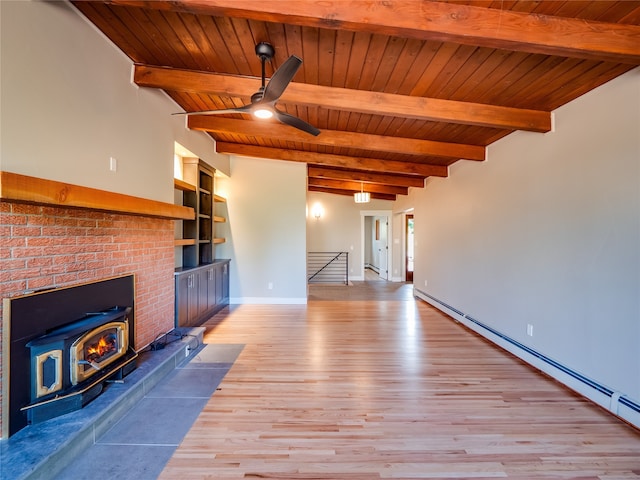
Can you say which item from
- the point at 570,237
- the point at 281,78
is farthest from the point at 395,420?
the point at 281,78

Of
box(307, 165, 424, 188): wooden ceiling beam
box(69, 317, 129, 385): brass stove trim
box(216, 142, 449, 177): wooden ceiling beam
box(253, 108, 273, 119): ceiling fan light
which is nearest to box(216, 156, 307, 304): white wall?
box(216, 142, 449, 177): wooden ceiling beam

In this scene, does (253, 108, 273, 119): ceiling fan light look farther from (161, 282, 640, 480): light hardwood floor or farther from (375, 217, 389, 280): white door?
(375, 217, 389, 280): white door

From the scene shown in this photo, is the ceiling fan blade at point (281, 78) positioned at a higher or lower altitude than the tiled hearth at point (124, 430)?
higher

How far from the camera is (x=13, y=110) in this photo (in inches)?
64.9

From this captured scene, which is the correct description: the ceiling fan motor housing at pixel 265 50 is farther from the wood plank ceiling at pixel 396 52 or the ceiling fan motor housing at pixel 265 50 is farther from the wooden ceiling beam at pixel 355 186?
the wooden ceiling beam at pixel 355 186

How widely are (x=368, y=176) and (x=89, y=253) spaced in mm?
5133

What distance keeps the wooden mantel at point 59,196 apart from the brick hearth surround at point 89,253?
0.24 meters

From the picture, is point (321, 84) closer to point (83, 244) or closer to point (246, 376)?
point (83, 244)

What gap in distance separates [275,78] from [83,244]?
186 centimetres

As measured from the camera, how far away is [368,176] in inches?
247

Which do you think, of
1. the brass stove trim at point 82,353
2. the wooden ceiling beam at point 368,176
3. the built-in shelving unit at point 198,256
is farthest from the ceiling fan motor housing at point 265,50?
the wooden ceiling beam at point 368,176

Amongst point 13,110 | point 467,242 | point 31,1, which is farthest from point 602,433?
point 31,1

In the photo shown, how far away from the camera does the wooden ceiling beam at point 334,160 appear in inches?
199

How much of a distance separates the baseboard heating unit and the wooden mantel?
13.1ft
